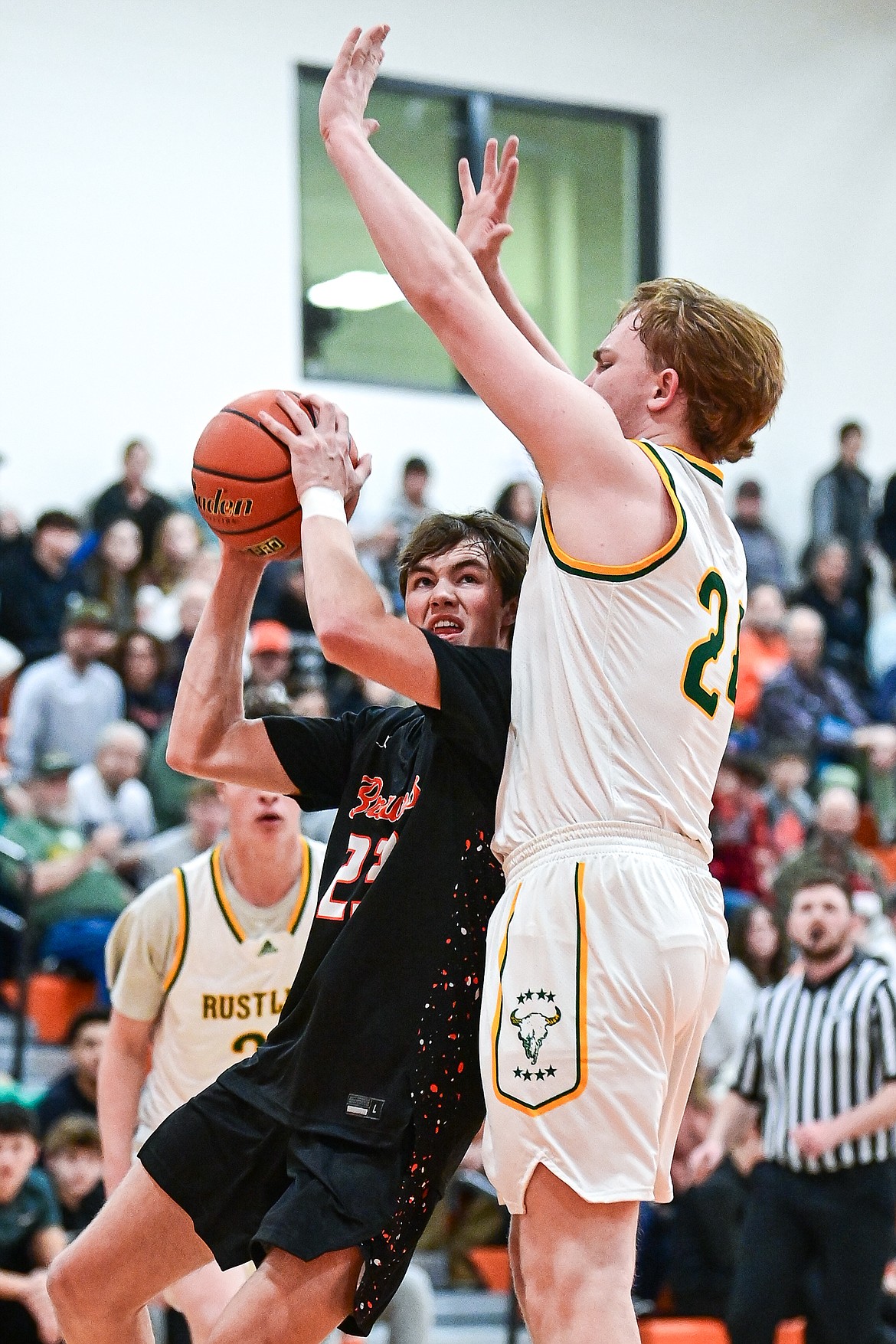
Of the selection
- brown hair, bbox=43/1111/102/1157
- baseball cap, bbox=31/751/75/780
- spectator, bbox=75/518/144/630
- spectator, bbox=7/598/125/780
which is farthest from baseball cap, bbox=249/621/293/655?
brown hair, bbox=43/1111/102/1157

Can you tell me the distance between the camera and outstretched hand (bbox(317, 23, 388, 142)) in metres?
3.64

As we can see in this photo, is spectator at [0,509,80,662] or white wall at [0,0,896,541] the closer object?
spectator at [0,509,80,662]

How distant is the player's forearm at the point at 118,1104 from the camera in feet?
16.8

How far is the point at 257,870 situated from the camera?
17.2 feet

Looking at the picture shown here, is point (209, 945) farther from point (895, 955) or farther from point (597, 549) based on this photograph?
point (895, 955)

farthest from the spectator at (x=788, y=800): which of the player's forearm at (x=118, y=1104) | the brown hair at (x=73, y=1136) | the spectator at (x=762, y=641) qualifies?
the player's forearm at (x=118, y=1104)

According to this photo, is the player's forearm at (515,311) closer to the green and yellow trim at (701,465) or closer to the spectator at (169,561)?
the green and yellow trim at (701,465)

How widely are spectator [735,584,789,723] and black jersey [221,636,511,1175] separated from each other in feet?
36.2

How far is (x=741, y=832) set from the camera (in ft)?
38.8

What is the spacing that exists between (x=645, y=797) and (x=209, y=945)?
229 centimetres

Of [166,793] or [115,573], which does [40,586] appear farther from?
[166,793]

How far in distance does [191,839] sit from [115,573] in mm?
3434

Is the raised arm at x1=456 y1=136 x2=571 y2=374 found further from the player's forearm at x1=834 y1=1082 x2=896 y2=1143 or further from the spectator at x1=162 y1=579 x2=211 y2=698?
the spectator at x1=162 y1=579 x2=211 y2=698

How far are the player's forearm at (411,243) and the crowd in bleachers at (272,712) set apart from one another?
2.05 meters
